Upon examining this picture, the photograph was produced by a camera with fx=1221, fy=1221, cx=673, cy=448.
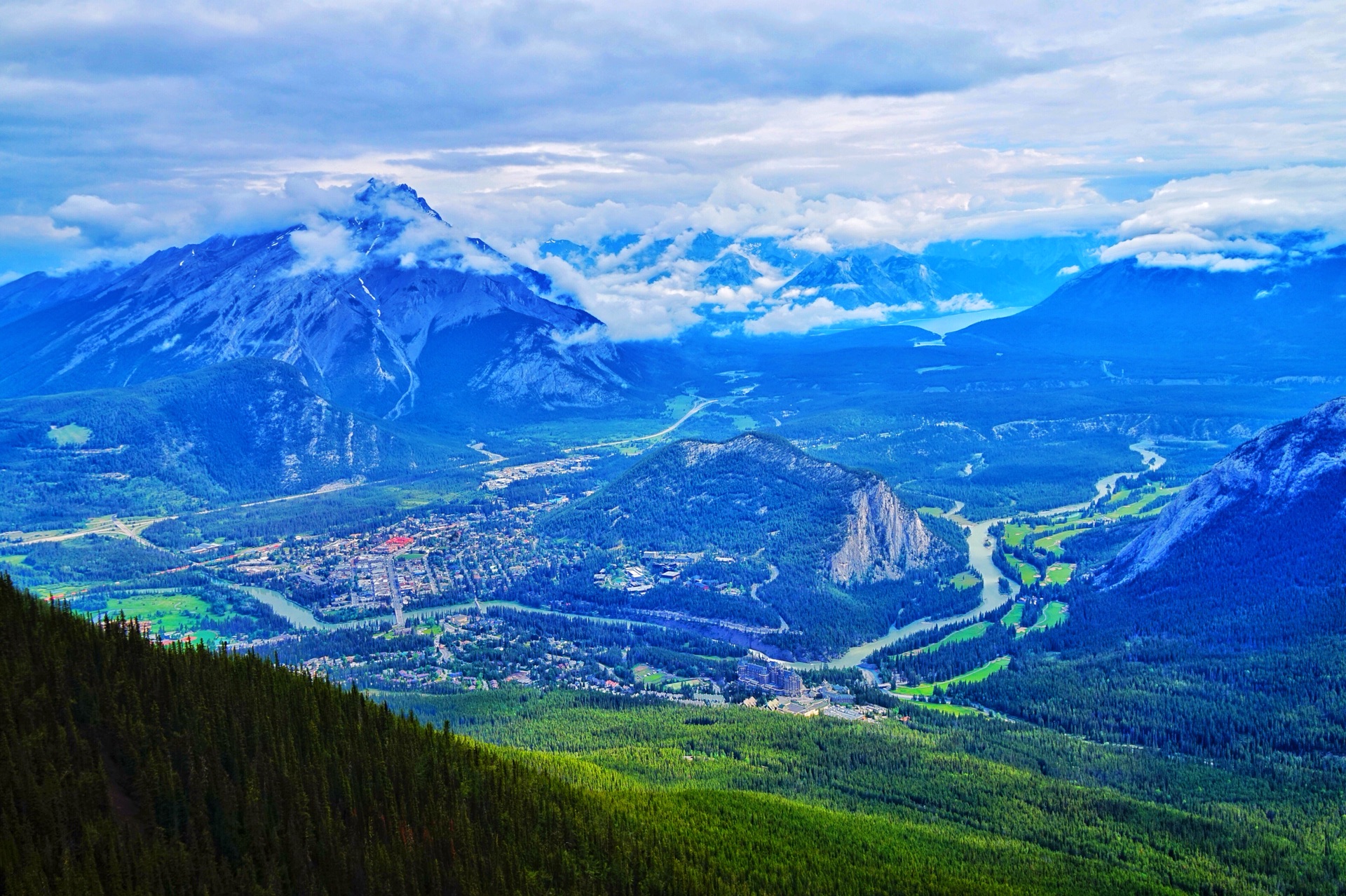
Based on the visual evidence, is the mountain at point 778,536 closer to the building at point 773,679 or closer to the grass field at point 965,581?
the grass field at point 965,581

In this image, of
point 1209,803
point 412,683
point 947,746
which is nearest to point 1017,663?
point 947,746

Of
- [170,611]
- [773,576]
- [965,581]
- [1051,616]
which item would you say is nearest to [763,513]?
[773,576]

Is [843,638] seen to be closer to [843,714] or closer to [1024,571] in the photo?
[843,714]

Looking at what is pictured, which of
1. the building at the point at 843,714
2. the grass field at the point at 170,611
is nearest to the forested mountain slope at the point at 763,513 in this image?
the building at the point at 843,714

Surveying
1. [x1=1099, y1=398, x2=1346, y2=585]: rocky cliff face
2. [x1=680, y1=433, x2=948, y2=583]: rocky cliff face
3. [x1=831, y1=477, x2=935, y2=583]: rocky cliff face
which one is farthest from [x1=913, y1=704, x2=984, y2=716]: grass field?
[x1=1099, y1=398, x2=1346, y2=585]: rocky cliff face

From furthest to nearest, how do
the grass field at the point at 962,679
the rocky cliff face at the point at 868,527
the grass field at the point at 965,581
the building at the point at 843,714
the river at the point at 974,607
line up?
the rocky cliff face at the point at 868,527
the grass field at the point at 965,581
the river at the point at 974,607
the grass field at the point at 962,679
the building at the point at 843,714

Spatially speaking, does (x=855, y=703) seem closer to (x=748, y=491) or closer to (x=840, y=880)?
(x=840, y=880)

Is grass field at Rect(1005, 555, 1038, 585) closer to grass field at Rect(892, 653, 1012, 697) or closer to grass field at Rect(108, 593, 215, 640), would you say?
grass field at Rect(892, 653, 1012, 697)
